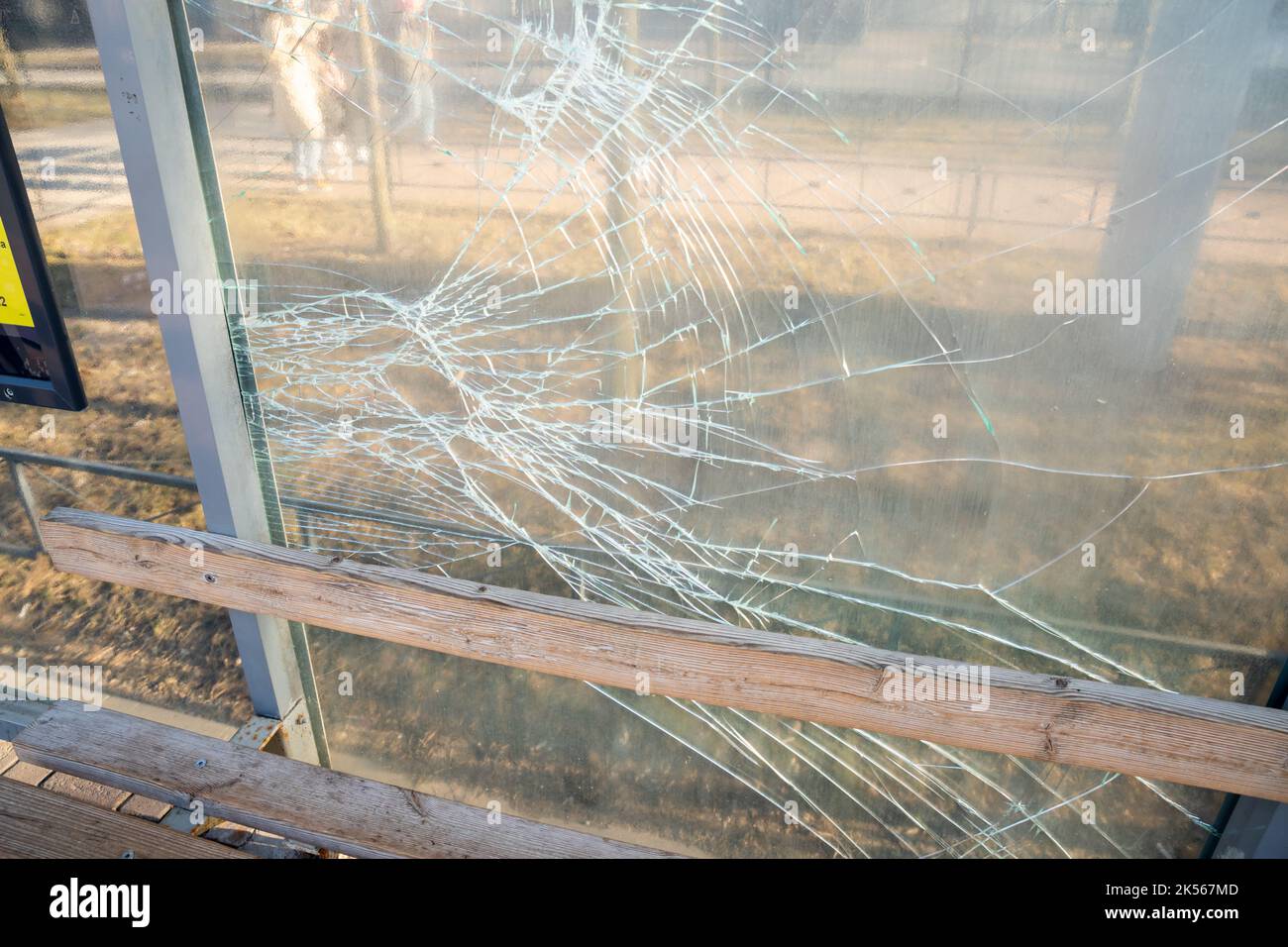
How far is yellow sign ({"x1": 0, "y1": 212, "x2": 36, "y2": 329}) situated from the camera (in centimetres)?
215

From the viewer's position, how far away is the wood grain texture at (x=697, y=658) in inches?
66.6

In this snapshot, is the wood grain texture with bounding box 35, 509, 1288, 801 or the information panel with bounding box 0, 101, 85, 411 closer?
the wood grain texture with bounding box 35, 509, 1288, 801

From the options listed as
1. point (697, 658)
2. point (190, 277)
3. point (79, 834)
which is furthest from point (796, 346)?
point (79, 834)

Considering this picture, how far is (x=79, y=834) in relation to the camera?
68.5 inches

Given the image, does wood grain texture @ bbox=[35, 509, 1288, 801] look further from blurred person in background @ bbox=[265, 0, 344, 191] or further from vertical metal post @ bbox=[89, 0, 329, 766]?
blurred person in background @ bbox=[265, 0, 344, 191]

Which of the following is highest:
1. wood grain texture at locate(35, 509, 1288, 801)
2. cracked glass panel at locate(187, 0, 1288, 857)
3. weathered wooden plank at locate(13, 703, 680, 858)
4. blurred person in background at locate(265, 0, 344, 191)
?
blurred person in background at locate(265, 0, 344, 191)

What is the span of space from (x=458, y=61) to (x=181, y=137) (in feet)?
2.28

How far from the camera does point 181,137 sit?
1.98 meters

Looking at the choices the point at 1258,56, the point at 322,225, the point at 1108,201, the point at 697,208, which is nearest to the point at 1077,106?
Result: the point at 1108,201

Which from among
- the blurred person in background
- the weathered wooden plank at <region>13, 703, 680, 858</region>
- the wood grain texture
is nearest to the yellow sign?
the wood grain texture

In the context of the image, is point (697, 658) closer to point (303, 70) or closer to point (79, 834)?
point (79, 834)

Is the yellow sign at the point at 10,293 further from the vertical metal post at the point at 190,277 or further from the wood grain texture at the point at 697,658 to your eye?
the wood grain texture at the point at 697,658

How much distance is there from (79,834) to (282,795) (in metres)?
0.38

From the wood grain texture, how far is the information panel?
339 mm
